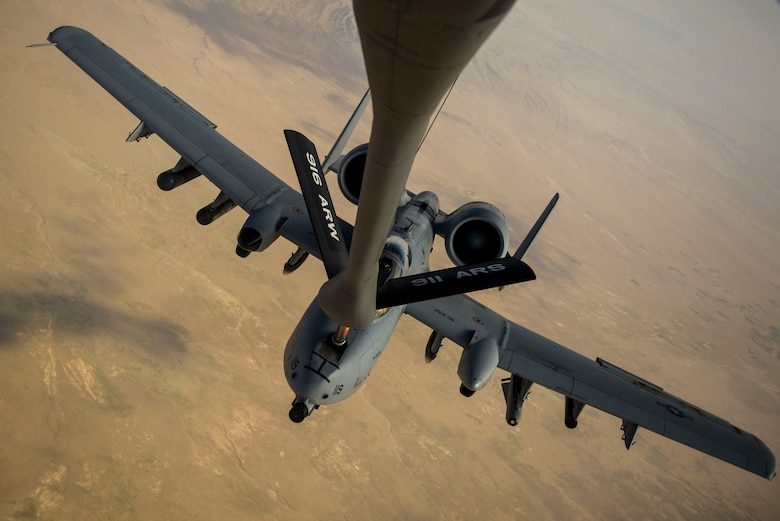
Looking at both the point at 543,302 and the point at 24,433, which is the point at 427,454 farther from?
the point at 543,302

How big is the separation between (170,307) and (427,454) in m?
14.8

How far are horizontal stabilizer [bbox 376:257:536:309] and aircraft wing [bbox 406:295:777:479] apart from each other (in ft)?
23.8

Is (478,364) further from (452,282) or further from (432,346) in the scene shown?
(452,282)

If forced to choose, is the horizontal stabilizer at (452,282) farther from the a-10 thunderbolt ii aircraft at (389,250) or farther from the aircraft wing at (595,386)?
the aircraft wing at (595,386)

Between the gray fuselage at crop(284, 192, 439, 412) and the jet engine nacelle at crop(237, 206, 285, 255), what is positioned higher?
the jet engine nacelle at crop(237, 206, 285, 255)

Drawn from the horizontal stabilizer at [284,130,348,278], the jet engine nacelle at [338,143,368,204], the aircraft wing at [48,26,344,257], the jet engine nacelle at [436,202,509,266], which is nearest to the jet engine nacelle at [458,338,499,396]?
the jet engine nacelle at [436,202,509,266]

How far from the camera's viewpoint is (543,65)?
124 meters

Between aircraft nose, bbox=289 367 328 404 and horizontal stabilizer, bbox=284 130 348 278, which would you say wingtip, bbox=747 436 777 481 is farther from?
horizontal stabilizer, bbox=284 130 348 278

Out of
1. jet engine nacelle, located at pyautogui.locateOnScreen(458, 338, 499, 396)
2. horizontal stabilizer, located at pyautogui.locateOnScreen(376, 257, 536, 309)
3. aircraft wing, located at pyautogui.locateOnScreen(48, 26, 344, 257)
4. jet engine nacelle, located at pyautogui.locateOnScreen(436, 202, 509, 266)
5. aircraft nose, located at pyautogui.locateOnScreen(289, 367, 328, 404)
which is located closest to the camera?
horizontal stabilizer, located at pyautogui.locateOnScreen(376, 257, 536, 309)

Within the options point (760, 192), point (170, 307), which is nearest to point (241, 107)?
point (170, 307)

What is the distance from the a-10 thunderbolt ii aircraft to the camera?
3.44m

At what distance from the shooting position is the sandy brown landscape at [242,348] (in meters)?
18.7

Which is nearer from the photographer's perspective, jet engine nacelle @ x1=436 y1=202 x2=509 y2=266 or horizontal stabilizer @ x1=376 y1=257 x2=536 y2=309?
horizontal stabilizer @ x1=376 y1=257 x2=536 y2=309

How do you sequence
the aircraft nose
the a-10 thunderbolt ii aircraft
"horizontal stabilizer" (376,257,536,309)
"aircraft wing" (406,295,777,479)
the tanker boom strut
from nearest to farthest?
1. the a-10 thunderbolt ii aircraft
2. "horizontal stabilizer" (376,257,536,309)
3. the aircraft nose
4. "aircraft wing" (406,295,777,479)
5. the tanker boom strut
